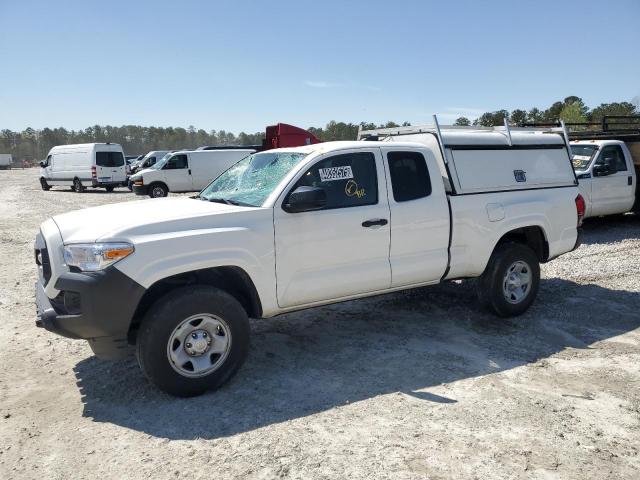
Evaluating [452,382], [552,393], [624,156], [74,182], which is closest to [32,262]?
[452,382]

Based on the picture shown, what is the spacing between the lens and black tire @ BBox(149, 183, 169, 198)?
2132 cm

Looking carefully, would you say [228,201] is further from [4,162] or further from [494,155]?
[4,162]

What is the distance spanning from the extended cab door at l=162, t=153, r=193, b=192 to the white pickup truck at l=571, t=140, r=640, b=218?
15.5 metres

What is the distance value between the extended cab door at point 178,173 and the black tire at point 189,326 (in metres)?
18.6

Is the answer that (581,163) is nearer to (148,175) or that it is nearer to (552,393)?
(552,393)

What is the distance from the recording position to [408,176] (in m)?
4.91

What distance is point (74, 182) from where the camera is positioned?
1013 inches

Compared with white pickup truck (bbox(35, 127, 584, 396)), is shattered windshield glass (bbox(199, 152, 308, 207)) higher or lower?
higher

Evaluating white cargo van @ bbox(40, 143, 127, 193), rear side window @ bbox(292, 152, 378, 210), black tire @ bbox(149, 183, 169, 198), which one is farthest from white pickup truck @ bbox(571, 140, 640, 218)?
white cargo van @ bbox(40, 143, 127, 193)

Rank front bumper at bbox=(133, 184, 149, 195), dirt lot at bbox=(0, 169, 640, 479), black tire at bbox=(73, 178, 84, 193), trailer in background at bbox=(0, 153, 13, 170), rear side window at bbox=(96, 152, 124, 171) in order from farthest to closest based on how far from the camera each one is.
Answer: trailer in background at bbox=(0, 153, 13, 170)
black tire at bbox=(73, 178, 84, 193)
rear side window at bbox=(96, 152, 124, 171)
front bumper at bbox=(133, 184, 149, 195)
dirt lot at bbox=(0, 169, 640, 479)

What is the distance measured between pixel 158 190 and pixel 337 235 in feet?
60.5

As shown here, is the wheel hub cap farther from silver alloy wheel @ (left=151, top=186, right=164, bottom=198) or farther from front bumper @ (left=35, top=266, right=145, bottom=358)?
silver alloy wheel @ (left=151, top=186, right=164, bottom=198)

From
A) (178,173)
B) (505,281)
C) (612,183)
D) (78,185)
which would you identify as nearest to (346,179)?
(505,281)

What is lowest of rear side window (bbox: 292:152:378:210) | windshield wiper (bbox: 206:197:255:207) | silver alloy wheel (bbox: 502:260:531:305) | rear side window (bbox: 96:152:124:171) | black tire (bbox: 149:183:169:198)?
silver alloy wheel (bbox: 502:260:531:305)
